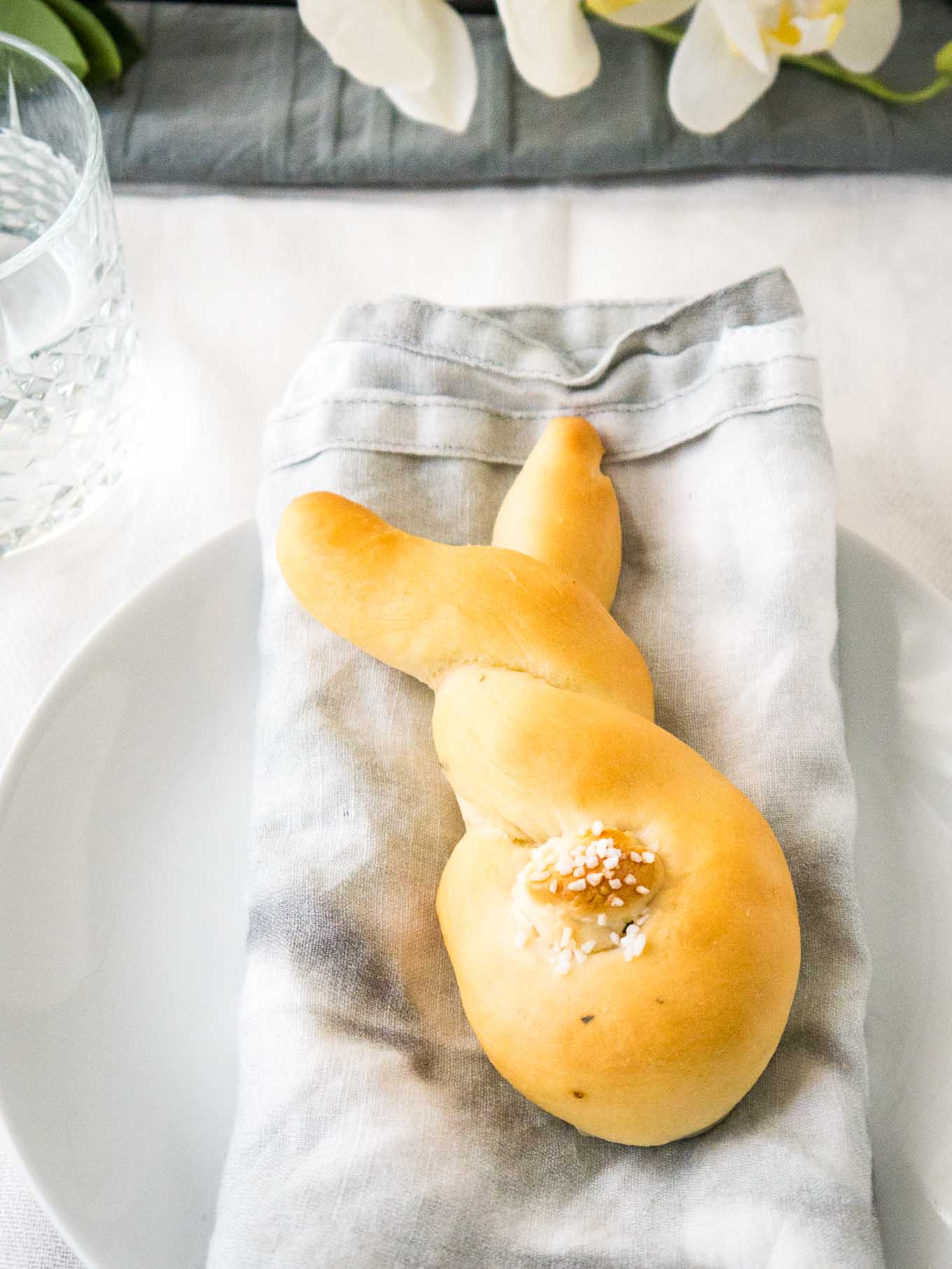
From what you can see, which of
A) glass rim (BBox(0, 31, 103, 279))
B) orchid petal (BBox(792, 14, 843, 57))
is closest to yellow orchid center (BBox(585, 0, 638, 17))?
orchid petal (BBox(792, 14, 843, 57))

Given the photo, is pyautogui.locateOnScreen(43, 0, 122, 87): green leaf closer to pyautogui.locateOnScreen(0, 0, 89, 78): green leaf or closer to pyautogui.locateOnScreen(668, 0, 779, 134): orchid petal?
pyautogui.locateOnScreen(0, 0, 89, 78): green leaf

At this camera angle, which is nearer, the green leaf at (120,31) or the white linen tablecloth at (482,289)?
the white linen tablecloth at (482,289)

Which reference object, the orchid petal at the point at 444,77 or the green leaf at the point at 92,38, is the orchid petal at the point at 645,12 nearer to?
the orchid petal at the point at 444,77

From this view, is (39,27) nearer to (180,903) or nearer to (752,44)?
(752,44)

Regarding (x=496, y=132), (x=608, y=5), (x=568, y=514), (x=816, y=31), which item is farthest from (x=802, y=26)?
(x=568, y=514)

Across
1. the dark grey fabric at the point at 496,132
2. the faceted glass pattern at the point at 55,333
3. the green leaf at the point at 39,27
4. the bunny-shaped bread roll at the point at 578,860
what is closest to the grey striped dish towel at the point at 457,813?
the bunny-shaped bread roll at the point at 578,860

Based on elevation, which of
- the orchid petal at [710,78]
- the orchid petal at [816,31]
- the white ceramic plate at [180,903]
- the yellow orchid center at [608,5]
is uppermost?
the yellow orchid center at [608,5]

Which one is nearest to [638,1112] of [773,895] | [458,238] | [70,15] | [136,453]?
[773,895]
